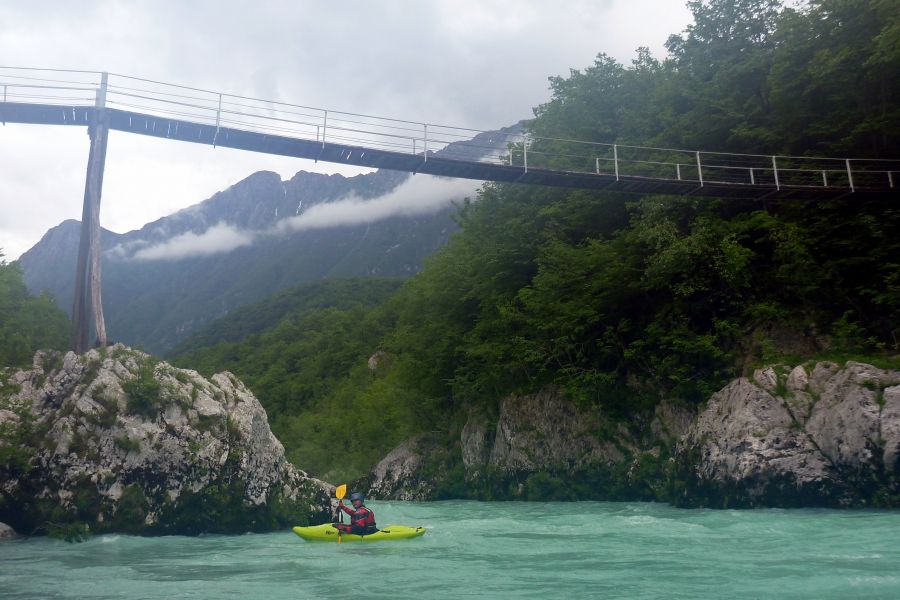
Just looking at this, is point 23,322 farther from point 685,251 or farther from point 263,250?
point 263,250

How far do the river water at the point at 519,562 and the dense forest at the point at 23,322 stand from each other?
5914mm

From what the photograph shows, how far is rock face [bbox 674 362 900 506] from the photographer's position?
14.4 m

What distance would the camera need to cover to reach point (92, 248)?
52.5ft

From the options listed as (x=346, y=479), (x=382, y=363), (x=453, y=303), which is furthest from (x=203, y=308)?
(x=453, y=303)

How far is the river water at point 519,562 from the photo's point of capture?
8.58 metres

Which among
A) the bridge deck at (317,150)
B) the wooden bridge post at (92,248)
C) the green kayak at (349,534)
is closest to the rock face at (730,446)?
the bridge deck at (317,150)

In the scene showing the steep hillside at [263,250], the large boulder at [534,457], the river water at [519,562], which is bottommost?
the river water at [519,562]

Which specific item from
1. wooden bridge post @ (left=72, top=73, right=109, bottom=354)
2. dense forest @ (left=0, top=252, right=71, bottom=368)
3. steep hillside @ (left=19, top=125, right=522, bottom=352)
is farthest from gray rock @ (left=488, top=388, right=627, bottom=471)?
steep hillside @ (left=19, top=125, right=522, bottom=352)

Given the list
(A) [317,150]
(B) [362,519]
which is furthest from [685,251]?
(B) [362,519]

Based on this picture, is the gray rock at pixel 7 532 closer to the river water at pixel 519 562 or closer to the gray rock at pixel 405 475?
the river water at pixel 519 562

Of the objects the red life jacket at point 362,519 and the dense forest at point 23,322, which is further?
the dense forest at point 23,322

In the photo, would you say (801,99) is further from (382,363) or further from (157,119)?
(382,363)

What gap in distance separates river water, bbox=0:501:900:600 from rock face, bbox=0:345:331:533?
58 centimetres

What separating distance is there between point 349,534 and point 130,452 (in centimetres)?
474
